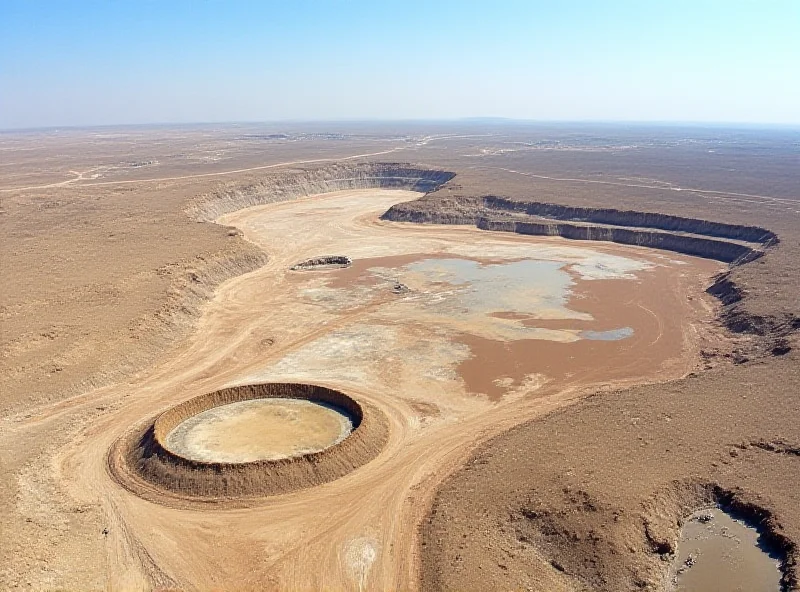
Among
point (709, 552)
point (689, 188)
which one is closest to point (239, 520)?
point (709, 552)

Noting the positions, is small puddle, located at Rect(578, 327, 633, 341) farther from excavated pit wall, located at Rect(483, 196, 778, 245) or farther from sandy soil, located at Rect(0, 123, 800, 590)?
excavated pit wall, located at Rect(483, 196, 778, 245)

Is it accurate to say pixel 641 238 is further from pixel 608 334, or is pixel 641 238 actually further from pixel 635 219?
pixel 608 334

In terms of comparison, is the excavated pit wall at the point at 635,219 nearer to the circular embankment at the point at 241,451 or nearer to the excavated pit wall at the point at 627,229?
the excavated pit wall at the point at 627,229

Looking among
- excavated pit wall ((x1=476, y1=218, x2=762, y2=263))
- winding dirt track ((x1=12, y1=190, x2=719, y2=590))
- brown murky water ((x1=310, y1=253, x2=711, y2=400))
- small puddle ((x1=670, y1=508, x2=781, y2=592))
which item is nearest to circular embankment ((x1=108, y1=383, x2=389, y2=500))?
winding dirt track ((x1=12, y1=190, x2=719, y2=590))

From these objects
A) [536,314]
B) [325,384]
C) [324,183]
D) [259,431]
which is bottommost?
[536,314]

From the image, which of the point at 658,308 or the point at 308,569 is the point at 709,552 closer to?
the point at 308,569

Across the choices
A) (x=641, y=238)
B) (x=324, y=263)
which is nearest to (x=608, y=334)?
(x=324, y=263)
